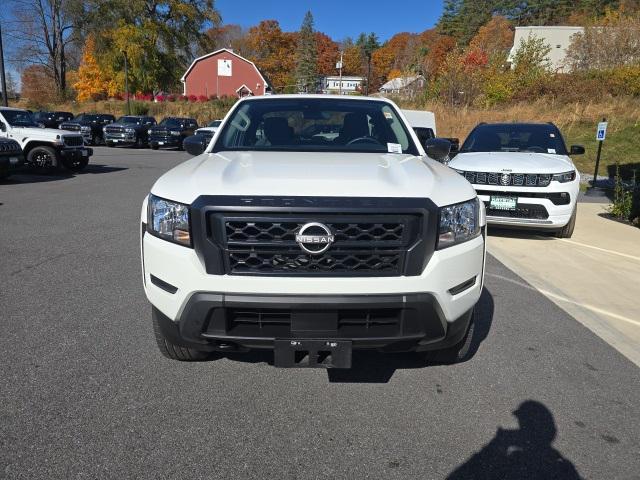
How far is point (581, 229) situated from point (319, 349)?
7.11 meters

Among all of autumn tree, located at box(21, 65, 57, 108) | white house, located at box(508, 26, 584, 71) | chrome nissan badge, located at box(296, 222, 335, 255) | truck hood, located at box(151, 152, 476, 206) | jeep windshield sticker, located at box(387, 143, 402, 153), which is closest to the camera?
chrome nissan badge, located at box(296, 222, 335, 255)

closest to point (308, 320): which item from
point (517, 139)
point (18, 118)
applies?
point (517, 139)

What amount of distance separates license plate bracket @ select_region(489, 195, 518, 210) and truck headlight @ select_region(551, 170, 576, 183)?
1.93 feet

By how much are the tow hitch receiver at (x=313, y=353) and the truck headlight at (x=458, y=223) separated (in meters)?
0.73

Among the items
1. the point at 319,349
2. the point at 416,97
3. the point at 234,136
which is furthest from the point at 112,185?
the point at 416,97

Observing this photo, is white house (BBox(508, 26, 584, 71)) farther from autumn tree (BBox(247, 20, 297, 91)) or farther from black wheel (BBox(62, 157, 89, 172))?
black wheel (BBox(62, 157, 89, 172))

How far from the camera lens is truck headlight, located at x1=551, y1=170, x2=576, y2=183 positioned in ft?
22.3

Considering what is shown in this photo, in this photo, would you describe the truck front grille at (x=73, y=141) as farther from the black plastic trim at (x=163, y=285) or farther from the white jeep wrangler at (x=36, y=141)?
the black plastic trim at (x=163, y=285)

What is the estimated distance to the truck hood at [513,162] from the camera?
688cm

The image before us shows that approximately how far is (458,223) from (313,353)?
1035 millimetres

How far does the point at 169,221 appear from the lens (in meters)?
2.68

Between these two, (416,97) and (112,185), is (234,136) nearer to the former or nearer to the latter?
(112,185)

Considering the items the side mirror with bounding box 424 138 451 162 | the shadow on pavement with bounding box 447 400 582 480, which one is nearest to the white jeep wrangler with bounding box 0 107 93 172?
the side mirror with bounding box 424 138 451 162

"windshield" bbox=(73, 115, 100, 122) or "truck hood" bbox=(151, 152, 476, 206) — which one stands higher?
"windshield" bbox=(73, 115, 100, 122)
